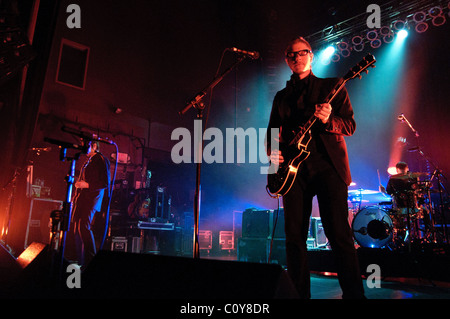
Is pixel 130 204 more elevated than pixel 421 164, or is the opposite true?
pixel 421 164

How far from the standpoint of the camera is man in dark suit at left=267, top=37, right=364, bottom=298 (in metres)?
2.02

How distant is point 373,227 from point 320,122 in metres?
4.35

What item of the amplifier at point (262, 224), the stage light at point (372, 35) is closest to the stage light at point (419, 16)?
the stage light at point (372, 35)

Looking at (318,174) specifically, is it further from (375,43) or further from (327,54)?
(327,54)

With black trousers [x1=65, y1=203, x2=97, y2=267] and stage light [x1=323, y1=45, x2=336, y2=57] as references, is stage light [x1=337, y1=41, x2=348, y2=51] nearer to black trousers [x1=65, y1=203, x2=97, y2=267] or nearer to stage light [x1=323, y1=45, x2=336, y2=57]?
stage light [x1=323, y1=45, x2=336, y2=57]

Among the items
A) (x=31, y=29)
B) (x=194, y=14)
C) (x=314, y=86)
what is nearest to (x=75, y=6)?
(x=194, y=14)

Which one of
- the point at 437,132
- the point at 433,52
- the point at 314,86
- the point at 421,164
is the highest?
the point at 433,52

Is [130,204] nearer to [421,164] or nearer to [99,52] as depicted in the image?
[99,52]

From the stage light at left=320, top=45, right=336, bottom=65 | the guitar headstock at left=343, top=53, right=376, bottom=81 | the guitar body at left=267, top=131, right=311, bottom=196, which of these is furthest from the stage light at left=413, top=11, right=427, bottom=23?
the guitar body at left=267, top=131, right=311, bottom=196

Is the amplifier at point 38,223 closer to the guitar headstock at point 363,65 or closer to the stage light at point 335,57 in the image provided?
the guitar headstock at point 363,65

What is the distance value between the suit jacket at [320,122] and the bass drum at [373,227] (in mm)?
4132

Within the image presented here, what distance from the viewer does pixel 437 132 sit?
8.56 m

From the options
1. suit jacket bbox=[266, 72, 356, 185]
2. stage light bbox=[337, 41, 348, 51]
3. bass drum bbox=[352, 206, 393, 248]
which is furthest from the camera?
stage light bbox=[337, 41, 348, 51]

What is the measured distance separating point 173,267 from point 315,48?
9441 mm
